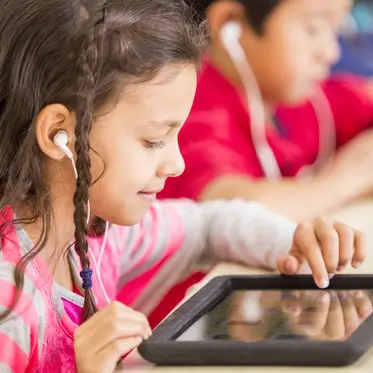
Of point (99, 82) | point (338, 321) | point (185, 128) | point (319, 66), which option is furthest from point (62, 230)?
point (319, 66)

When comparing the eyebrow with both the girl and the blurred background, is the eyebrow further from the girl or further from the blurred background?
the blurred background

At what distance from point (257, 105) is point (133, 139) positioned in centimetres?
72

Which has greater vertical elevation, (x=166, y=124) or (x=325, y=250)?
(x=166, y=124)

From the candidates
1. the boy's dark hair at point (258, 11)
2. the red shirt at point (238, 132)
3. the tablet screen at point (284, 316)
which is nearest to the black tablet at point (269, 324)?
the tablet screen at point (284, 316)

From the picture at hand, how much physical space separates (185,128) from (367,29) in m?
0.67

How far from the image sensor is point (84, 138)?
0.81 meters

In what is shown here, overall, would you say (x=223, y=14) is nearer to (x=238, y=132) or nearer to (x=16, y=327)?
(x=238, y=132)

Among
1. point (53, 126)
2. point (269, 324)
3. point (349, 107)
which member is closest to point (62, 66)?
point (53, 126)

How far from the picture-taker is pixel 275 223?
3.52ft

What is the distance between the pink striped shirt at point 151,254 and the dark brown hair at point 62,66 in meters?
0.03

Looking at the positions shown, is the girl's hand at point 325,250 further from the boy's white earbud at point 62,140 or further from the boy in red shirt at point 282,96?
the boy in red shirt at point 282,96

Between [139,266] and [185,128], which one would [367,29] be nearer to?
[185,128]

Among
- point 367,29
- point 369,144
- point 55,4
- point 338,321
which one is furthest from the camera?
point 367,29

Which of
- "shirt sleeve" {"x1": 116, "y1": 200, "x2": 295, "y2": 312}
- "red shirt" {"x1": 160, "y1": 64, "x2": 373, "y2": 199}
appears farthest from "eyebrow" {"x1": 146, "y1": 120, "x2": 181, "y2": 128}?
"red shirt" {"x1": 160, "y1": 64, "x2": 373, "y2": 199}
